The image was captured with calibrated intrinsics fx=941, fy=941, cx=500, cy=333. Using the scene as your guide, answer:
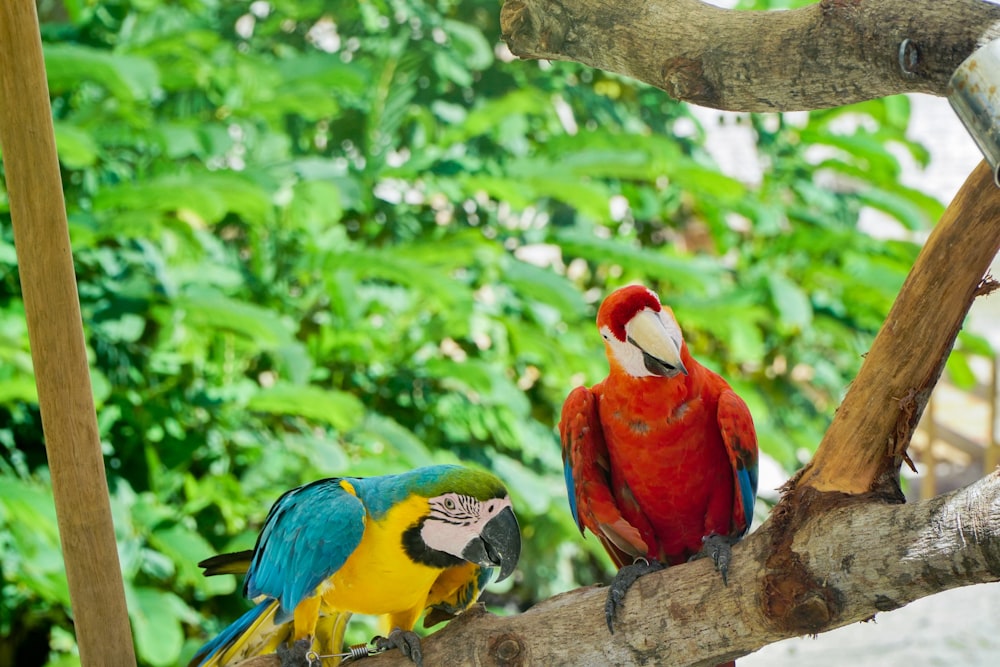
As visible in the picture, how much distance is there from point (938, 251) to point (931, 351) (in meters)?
0.07

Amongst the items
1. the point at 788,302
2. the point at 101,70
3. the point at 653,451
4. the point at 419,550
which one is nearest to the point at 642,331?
the point at 653,451

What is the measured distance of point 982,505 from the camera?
0.57 m

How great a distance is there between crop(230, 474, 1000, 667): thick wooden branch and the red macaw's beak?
0.45 ft

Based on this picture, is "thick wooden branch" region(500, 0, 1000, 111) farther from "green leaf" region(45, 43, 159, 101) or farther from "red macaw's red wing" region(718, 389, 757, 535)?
"green leaf" region(45, 43, 159, 101)

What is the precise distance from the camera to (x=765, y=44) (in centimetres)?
→ 63

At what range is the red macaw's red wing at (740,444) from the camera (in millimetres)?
760

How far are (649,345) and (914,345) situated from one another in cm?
19

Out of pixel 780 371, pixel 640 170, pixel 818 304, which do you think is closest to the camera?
pixel 640 170

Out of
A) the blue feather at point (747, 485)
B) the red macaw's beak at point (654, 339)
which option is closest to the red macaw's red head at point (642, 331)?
the red macaw's beak at point (654, 339)

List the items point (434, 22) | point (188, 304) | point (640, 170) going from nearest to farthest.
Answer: point (188, 304) → point (640, 170) → point (434, 22)

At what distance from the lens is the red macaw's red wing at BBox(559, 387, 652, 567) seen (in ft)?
2.68

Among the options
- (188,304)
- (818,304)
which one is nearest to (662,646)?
(188,304)

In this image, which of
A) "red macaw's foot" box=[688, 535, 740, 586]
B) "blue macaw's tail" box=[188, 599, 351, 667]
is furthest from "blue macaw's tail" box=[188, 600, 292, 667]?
"red macaw's foot" box=[688, 535, 740, 586]

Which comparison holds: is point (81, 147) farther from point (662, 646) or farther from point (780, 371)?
point (780, 371)
